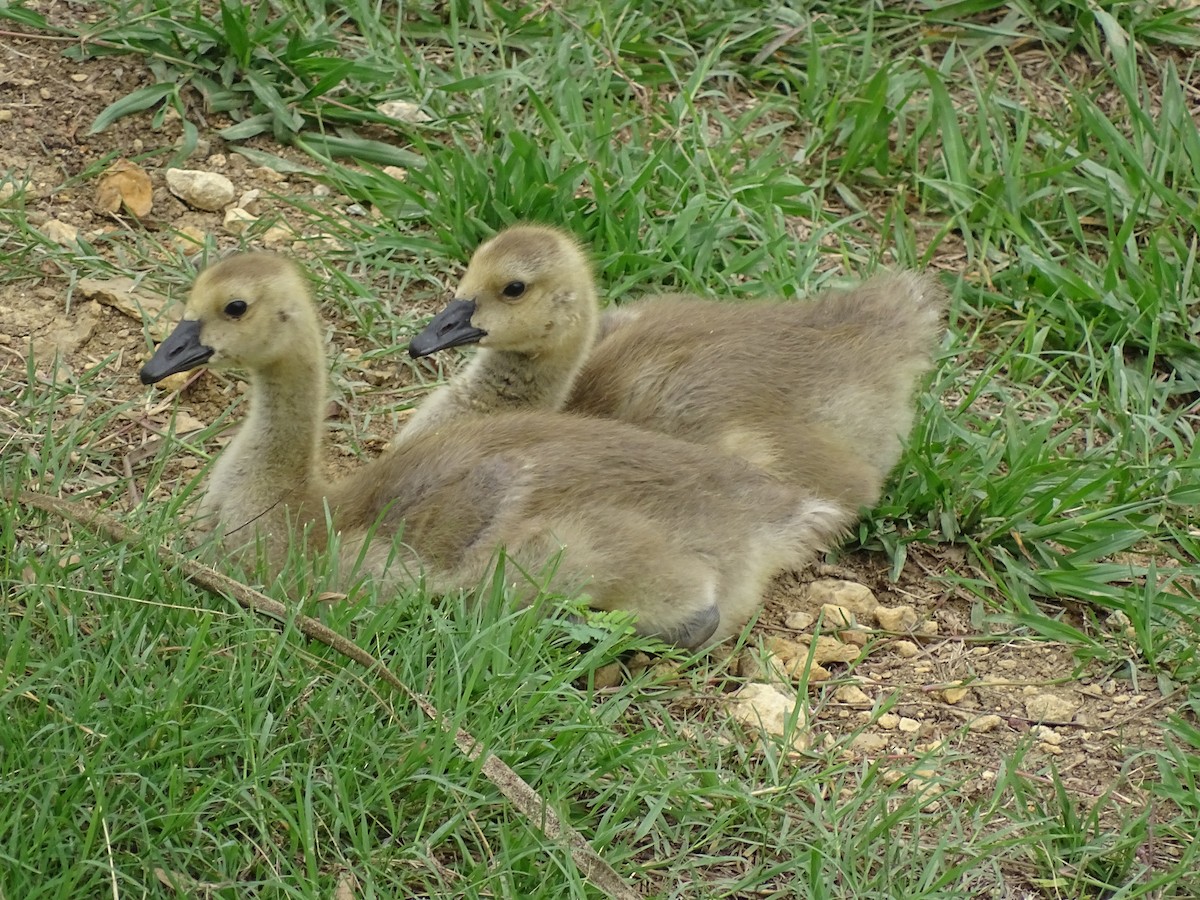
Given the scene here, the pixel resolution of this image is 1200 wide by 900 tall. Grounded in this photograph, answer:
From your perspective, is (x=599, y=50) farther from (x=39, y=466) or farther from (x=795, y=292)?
(x=39, y=466)

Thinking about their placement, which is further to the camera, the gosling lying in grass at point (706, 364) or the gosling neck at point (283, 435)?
the gosling lying in grass at point (706, 364)

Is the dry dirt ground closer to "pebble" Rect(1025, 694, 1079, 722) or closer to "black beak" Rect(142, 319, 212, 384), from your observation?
"pebble" Rect(1025, 694, 1079, 722)

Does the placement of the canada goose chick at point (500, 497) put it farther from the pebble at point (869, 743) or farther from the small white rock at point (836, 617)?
the pebble at point (869, 743)

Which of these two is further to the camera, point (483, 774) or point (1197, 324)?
point (1197, 324)

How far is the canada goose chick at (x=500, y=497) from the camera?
353 cm

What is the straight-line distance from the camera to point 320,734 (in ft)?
9.78

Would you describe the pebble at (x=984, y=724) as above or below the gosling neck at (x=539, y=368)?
below

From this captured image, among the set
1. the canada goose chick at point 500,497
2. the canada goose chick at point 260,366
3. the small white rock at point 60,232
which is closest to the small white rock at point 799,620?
the canada goose chick at point 500,497

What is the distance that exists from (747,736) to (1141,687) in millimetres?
999

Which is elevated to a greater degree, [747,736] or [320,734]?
[320,734]

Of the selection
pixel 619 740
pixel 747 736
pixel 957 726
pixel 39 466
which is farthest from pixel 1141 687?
pixel 39 466

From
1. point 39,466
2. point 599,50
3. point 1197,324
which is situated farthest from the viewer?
point 599,50

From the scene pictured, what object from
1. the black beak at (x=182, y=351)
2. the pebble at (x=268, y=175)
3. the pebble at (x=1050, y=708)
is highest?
the black beak at (x=182, y=351)

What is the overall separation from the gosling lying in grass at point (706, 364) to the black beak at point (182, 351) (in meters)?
0.53
